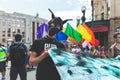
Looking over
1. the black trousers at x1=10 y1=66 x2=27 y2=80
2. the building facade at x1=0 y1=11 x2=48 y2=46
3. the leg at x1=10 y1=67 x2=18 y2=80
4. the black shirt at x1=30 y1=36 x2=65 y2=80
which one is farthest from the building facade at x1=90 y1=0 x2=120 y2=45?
the building facade at x1=0 y1=11 x2=48 y2=46

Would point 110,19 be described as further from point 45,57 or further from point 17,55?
point 45,57

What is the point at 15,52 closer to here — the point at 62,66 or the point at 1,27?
the point at 62,66

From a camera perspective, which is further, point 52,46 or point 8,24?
point 8,24

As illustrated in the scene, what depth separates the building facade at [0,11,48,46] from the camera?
166 meters

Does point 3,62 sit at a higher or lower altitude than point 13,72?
lower

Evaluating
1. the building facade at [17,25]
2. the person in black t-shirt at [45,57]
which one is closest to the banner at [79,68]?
the person in black t-shirt at [45,57]

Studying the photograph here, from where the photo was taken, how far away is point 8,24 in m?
170

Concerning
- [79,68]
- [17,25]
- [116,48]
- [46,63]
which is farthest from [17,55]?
[17,25]

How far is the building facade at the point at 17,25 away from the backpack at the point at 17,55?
152 meters

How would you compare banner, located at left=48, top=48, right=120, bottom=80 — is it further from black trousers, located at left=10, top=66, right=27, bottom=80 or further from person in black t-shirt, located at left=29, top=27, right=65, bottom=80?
black trousers, located at left=10, top=66, right=27, bottom=80

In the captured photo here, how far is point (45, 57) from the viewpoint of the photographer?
6.19m

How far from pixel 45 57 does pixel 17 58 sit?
4424mm

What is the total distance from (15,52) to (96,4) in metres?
42.6

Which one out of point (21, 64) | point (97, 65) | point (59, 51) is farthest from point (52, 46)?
point (21, 64)
